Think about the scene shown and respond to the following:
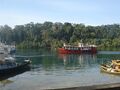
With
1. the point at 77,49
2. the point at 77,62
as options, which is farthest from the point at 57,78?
the point at 77,49

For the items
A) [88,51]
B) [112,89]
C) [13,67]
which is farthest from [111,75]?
[88,51]

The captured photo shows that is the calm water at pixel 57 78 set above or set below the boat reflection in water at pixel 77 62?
below

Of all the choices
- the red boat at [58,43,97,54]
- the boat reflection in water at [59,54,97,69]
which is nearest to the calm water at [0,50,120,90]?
the boat reflection in water at [59,54,97,69]

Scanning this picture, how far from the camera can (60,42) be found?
19900 cm

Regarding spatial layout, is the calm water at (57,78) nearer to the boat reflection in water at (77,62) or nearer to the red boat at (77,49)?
the boat reflection in water at (77,62)

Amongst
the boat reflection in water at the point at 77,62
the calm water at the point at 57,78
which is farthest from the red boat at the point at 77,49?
the calm water at the point at 57,78

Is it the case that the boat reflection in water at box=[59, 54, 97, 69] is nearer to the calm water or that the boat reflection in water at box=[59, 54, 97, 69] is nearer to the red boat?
the calm water

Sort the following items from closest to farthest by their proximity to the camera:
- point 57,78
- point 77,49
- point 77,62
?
point 57,78 → point 77,62 → point 77,49

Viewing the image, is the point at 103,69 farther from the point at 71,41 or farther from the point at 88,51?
the point at 71,41

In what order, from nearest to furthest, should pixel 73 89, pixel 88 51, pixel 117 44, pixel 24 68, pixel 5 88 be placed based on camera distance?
pixel 73 89 → pixel 5 88 → pixel 24 68 → pixel 88 51 → pixel 117 44

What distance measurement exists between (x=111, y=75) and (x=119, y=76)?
201 cm

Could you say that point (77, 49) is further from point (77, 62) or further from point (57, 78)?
point (57, 78)

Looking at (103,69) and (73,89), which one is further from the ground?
(73,89)

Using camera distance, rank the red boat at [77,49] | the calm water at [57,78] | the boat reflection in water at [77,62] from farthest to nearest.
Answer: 1. the red boat at [77,49]
2. the boat reflection in water at [77,62]
3. the calm water at [57,78]
